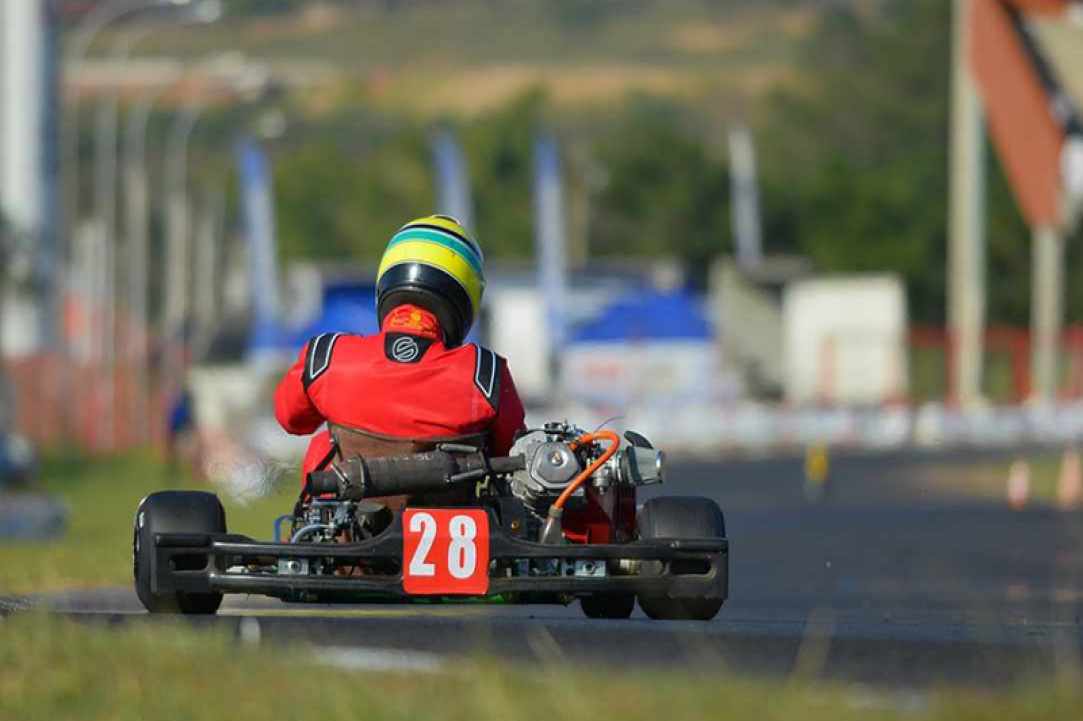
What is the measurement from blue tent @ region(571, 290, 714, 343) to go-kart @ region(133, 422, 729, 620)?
48.2 metres

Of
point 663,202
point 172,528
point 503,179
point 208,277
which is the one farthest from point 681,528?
point 503,179

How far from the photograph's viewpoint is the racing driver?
10406mm

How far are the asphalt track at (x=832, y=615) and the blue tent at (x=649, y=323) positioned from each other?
2901cm

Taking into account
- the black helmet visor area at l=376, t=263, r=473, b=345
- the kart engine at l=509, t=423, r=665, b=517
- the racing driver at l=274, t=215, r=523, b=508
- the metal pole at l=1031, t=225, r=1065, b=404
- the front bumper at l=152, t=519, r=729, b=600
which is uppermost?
the black helmet visor area at l=376, t=263, r=473, b=345

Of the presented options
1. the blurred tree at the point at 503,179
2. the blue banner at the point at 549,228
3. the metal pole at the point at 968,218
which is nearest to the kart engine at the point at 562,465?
the blue banner at the point at 549,228

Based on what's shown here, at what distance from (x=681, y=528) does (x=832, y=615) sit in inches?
83.6

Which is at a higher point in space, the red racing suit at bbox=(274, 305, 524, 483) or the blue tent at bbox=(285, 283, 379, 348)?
the red racing suit at bbox=(274, 305, 524, 483)

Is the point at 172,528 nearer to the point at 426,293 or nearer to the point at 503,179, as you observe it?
the point at 426,293

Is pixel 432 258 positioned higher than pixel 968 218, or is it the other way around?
pixel 432 258

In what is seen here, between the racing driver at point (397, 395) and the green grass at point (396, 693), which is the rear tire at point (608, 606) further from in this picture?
the green grass at point (396, 693)

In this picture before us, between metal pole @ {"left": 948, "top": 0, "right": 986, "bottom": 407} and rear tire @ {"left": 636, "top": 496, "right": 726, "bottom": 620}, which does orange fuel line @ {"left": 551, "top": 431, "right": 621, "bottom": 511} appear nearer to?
rear tire @ {"left": 636, "top": 496, "right": 726, "bottom": 620}

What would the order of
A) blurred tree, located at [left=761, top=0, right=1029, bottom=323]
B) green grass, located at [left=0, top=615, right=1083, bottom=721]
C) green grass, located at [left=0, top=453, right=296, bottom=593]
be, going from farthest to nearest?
1. blurred tree, located at [left=761, top=0, right=1029, bottom=323]
2. green grass, located at [left=0, top=453, right=296, bottom=593]
3. green grass, located at [left=0, top=615, right=1083, bottom=721]

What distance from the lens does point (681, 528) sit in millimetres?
10180

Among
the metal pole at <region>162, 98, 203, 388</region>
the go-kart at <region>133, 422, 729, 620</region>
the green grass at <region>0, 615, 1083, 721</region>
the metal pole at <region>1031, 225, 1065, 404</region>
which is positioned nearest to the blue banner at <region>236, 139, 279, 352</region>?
the metal pole at <region>162, 98, 203, 388</region>
